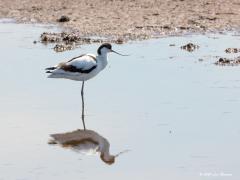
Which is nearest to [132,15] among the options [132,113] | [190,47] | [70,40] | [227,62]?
[70,40]

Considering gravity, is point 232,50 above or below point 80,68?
below

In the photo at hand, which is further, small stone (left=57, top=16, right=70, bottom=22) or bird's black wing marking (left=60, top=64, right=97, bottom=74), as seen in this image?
small stone (left=57, top=16, right=70, bottom=22)

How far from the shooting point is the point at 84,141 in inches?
412

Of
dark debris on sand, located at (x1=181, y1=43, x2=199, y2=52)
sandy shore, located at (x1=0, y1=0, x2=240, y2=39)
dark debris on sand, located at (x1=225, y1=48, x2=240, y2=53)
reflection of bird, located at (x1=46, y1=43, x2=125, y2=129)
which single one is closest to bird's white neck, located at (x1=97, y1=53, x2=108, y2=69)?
reflection of bird, located at (x1=46, y1=43, x2=125, y2=129)

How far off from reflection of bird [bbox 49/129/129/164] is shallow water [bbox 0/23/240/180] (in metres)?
0.08

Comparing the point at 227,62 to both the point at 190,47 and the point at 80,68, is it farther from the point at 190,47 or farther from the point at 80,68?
the point at 80,68

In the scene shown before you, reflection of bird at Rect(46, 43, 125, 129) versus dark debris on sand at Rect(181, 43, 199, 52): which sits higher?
reflection of bird at Rect(46, 43, 125, 129)

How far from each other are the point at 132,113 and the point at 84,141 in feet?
3.31

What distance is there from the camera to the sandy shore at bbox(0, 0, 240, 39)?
664 inches

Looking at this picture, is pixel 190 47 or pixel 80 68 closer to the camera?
pixel 80 68

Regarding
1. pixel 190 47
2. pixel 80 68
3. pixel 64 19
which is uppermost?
pixel 80 68

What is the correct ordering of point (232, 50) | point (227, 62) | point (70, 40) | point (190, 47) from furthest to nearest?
point (70, 40), point (190, 47), point (232, 50), point (227, 62)

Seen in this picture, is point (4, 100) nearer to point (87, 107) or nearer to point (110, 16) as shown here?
point (87, 107)

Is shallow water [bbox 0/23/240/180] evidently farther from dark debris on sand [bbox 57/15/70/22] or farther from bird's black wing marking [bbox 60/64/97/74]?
dark debris on sand [bbox 57/15/70/22]
